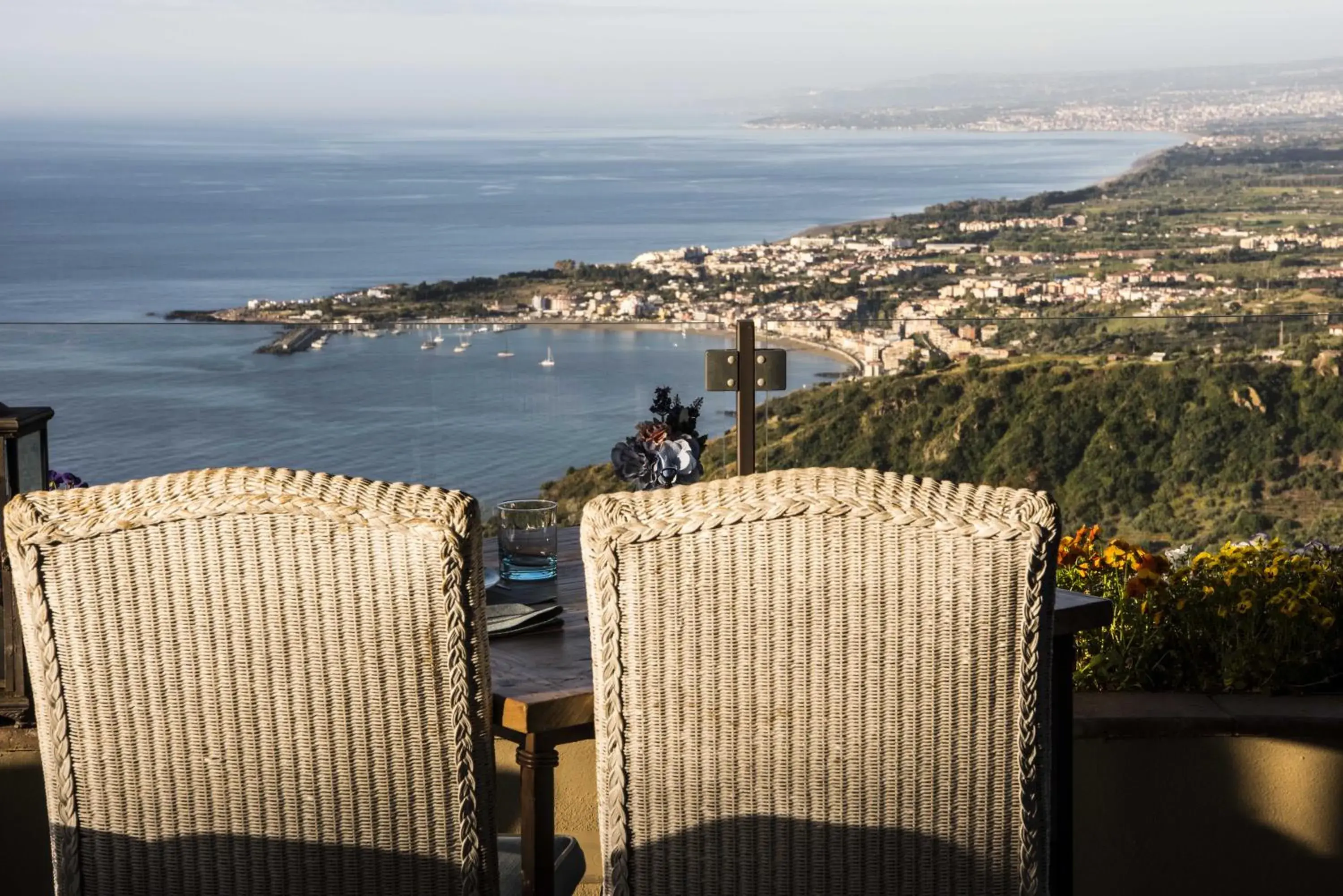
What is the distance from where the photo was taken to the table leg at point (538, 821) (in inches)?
70.1

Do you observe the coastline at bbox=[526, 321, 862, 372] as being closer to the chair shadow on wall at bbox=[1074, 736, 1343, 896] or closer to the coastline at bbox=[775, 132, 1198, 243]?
the chair shadow on wall at bbox=[1074, 736, 1343, 896]

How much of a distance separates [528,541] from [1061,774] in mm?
859

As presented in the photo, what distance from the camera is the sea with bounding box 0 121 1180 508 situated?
357 cm

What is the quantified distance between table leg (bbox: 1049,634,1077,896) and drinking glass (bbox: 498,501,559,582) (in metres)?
0.75

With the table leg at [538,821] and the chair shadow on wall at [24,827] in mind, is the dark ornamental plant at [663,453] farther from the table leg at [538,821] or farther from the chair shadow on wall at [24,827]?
the chair shadow on wall at [24,827]

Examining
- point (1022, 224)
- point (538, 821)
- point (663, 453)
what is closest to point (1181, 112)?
point (1022, 224)

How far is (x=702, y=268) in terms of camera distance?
549 cm

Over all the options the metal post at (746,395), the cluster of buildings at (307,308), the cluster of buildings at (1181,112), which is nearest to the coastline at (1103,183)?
the cluster of buildings at (1181,112)

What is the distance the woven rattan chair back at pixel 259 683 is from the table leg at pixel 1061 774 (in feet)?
3.10

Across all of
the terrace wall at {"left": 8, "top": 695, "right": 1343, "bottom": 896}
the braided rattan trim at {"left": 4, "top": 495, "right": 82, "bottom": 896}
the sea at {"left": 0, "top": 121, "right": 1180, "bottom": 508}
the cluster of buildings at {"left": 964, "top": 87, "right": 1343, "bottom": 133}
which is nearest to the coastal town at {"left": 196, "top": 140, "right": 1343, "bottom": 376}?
the sea at {"left": 0, "top": 121, "right": 1180, "bottom": 508}

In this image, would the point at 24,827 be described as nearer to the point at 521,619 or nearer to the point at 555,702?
the point at 521,619

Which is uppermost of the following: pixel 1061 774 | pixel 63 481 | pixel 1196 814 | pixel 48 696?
pixel 48 696

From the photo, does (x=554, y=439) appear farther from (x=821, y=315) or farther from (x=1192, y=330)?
(x=1192, y=330)

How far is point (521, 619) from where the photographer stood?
194cm
